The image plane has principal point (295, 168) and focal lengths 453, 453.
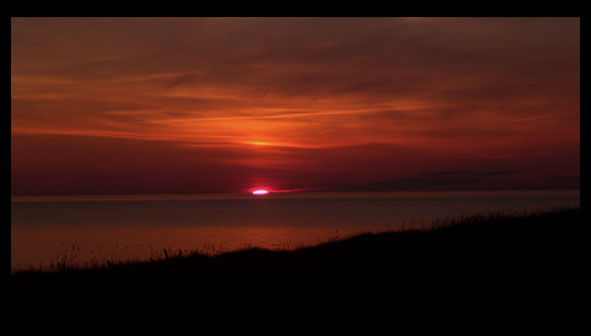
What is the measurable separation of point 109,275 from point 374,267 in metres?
7.64

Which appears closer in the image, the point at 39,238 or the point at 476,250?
the point at 476,250

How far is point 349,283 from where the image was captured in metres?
10.4

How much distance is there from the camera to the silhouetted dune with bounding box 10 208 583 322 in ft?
28.7

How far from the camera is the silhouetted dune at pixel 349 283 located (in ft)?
28.7

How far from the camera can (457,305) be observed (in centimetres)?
876

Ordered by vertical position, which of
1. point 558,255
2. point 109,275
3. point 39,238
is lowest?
point 39,238

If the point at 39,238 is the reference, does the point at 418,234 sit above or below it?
above

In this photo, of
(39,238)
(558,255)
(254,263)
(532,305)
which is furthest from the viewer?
(39,238)

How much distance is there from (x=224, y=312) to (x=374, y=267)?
4.58 meters

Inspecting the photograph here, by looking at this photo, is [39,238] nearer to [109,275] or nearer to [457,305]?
[109,275]
